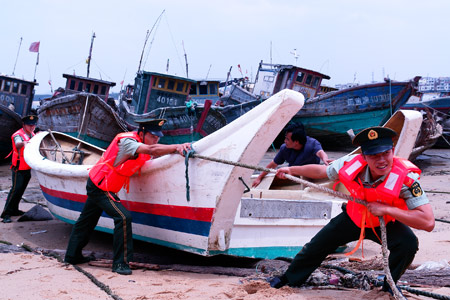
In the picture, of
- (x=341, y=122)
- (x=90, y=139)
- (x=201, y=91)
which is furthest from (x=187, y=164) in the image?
(x=201, y=91)

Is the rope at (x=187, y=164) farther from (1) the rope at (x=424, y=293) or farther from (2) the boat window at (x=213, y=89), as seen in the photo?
(2) the boat window at (x=213, y=89)

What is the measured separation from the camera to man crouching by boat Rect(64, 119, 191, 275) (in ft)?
13.9

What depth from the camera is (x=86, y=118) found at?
1361 cm

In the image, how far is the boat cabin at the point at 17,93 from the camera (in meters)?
17.8

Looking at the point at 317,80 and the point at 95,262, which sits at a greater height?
the point at 317,80

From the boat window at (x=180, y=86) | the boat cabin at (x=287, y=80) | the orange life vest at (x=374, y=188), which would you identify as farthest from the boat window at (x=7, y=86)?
the orange life vest at (x=374, y=188)

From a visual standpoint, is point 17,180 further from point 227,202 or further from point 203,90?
point 203,90

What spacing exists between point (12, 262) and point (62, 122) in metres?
10.4

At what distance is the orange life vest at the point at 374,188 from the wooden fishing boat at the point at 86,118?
438 inches

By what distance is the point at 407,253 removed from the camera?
9.99ft

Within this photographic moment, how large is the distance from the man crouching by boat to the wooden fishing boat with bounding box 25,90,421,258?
0.57 ft

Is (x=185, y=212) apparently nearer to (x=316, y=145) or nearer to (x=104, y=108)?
(x=316, y=145)

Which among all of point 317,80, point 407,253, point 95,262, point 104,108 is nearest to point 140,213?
point 95,262

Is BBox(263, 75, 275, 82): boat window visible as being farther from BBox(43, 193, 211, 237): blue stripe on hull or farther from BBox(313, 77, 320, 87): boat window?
BBox(43, 193, 211, 237): blue stripe on hull
